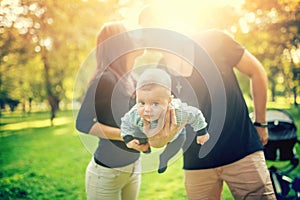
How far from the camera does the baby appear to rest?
4.07 feet

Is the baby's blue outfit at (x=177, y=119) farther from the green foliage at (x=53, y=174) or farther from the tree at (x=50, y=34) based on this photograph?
the tree at (x=50, y=34)

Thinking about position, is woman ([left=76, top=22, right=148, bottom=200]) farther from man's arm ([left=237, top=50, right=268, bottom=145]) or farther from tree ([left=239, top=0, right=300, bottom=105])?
tree ([left=239, top=0, right=300, bottom=105])

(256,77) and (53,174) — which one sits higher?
(256,77)

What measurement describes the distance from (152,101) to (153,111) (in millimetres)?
38

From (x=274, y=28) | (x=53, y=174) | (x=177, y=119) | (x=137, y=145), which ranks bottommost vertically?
(x=53, y=174)

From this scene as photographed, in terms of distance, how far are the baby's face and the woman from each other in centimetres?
44

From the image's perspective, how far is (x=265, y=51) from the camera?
17.8 meters

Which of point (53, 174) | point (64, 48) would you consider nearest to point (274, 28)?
point (64, 48)

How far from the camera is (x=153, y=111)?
1.26m

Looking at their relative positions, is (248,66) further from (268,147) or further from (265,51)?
(265,51)

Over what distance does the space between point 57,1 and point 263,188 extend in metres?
12.9

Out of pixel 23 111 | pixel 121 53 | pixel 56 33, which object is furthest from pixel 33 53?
pixel 121 53

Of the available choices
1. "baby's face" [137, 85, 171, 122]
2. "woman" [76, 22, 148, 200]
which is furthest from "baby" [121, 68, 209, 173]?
"woman" [76, 22, 148, 200]

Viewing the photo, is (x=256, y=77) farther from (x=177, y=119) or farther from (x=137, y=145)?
(x=137, y=145)
